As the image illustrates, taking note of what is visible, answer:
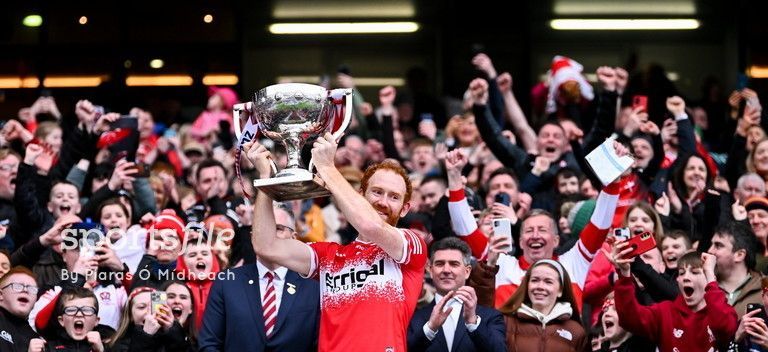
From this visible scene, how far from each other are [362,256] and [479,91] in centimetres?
573

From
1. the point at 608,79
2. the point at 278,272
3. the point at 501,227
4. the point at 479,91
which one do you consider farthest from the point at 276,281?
the point at 608,79

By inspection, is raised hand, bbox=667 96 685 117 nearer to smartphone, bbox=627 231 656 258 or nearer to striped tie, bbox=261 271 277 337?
smartphone, bbox=627 231 656 258

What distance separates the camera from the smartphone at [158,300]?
→ 457 inches

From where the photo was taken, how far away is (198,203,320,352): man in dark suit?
10812 mm

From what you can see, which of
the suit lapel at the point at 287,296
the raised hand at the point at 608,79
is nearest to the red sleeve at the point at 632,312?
the suit lapel at the point at 287,296

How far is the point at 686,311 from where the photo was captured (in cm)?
1188

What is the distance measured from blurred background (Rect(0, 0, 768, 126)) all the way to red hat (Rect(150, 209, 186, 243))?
762cm

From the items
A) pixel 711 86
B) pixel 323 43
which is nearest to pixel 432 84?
pixel 323 43

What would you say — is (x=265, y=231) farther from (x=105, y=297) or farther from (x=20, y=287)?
(x=105, y=297)

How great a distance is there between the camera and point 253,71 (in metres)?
21.5

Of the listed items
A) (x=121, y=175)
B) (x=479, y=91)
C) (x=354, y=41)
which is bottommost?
(x=121, y=175)

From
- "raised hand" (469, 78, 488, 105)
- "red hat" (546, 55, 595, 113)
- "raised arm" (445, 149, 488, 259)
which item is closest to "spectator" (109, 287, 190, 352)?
"raised arm" (445, 149, 488, 259)

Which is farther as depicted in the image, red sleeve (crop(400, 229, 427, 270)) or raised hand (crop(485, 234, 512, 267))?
raised hand (crop(485, 234, 512, 267))

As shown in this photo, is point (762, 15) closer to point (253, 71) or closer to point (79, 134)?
point (253, 71)
